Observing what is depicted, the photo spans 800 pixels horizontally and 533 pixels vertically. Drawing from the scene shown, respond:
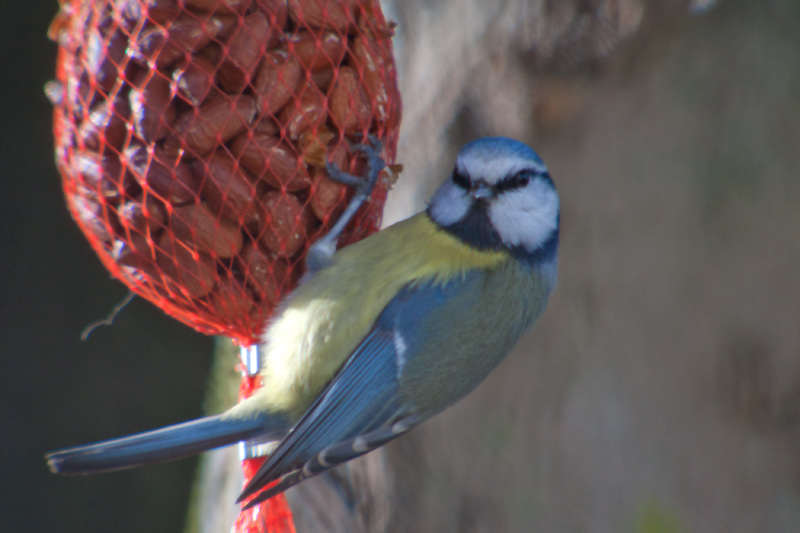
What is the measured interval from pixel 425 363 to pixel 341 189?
0.83ft

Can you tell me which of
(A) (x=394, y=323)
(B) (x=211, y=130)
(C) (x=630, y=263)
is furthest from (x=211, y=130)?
(C) (x=630, y=263)

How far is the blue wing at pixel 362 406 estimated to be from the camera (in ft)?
2.91

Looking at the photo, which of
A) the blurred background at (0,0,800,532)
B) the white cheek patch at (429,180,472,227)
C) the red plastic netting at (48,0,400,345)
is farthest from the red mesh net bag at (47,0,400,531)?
the blurred background at (0,0,800,532)

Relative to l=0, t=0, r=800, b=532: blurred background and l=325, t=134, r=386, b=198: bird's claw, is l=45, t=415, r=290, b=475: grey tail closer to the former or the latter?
l=325, t=134, r=386, b=198: bird's claw

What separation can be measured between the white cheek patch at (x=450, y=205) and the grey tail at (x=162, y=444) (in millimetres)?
351

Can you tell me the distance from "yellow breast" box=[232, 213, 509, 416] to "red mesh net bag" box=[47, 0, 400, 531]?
5 cm

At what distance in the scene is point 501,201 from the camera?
0.97m

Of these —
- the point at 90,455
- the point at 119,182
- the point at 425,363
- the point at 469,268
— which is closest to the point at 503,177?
the point at 469,268

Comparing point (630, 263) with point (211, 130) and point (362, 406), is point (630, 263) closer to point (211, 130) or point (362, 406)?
point (362, 406)

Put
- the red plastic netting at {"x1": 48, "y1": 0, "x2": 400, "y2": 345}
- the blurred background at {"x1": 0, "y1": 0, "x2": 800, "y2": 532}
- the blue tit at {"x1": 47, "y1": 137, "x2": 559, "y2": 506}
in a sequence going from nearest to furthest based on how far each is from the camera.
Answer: the red plastic netting at {"x1": 48, "y1": 0, "x2": 400, "y2": 345} < the blue tit at {"x1": 47, "y1": 137, "x2": 559, "y2": 506} < the blurred background at {"x1": 0, "y1": 0, "x2": 800, "y2": 532}

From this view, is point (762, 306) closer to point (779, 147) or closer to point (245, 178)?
point (779, 147)

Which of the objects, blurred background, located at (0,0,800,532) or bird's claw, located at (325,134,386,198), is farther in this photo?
blurred background, located at (0,0,800,532)

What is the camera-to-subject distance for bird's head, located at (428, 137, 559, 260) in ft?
3.08

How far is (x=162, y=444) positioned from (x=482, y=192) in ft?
1.67
